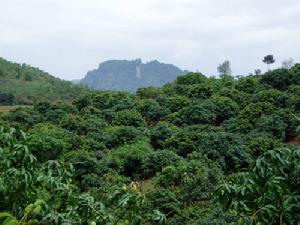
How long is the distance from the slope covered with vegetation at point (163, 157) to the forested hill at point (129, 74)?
307 feet

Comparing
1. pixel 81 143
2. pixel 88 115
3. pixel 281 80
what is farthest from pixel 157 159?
pixel 281 80

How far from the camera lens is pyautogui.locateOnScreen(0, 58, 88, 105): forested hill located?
118 ft

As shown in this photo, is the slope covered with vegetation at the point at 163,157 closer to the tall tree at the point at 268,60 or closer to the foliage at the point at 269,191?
the foliage at the point at 269,191

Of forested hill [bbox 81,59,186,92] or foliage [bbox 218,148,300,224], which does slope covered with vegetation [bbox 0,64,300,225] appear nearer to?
foliage [bbox 218,148,300,224]

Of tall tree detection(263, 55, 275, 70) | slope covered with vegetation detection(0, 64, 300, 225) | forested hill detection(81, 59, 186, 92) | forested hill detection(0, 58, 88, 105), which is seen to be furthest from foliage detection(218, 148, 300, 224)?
forested hill detection(81, 59, 186, 92)

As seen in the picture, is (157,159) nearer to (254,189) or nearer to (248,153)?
(248,153)

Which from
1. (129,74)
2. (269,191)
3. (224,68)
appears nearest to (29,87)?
(224,68)

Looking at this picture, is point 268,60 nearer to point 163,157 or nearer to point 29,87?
point 29,87

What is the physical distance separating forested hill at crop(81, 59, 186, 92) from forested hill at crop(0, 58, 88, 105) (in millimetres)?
70765

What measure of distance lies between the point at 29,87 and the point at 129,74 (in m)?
86.4

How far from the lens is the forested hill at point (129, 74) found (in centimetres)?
12150

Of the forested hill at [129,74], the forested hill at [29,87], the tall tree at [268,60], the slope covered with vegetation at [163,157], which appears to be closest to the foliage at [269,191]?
the slope covered with vegetation at [163,157]

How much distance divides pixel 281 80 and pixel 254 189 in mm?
20737

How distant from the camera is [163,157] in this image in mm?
14914
